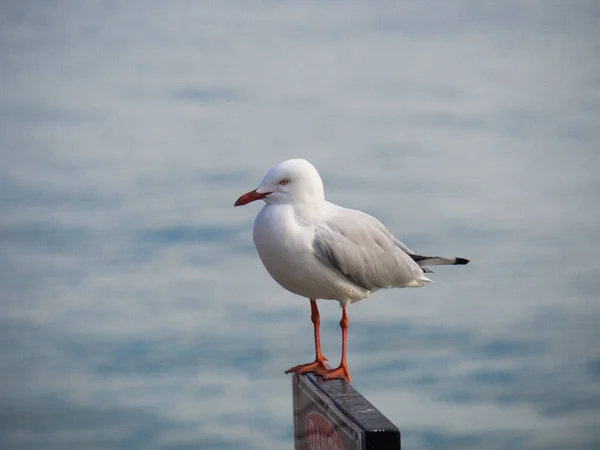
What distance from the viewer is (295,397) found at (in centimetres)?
482

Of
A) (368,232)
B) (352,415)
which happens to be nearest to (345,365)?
(368,232)

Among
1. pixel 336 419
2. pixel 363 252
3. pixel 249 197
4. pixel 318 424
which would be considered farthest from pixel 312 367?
pixel 336 419

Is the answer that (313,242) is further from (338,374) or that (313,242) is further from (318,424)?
(318,424)

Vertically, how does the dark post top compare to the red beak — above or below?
below

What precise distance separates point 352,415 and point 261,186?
1432mm

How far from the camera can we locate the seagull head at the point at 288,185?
4.91 metres

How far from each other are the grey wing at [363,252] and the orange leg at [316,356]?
29cm

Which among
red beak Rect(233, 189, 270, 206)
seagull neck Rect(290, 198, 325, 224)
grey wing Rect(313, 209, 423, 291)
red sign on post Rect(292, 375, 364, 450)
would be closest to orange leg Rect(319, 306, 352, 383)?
red sign on post Rect(292, 375, 364, 450)

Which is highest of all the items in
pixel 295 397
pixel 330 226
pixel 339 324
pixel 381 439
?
pixel 330 226

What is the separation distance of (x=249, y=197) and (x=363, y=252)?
67 centimetres

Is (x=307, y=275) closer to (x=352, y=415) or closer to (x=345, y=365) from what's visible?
(x=345, y=365)

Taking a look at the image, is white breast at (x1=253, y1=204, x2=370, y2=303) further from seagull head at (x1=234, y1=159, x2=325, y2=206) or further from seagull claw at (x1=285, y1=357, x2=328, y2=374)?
seagull claw at (x1=285, y1=357, x2=328, y2=374)

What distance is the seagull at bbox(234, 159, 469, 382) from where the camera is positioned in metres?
4.88

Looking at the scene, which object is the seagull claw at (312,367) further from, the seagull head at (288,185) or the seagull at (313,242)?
the seagull head at (288,185)
